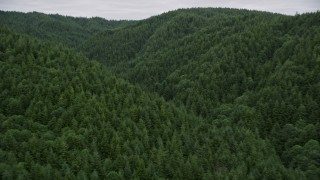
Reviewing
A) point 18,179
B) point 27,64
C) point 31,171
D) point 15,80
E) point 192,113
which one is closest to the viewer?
point 18,179

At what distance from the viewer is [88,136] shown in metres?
126

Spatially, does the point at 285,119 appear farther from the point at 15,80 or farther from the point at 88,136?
the point at 15,80

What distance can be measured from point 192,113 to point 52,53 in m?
68.1

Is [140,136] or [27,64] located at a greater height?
[27,64]

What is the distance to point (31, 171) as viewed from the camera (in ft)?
317

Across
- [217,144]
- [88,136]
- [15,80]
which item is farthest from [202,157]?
[15,80]

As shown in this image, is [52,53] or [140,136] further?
[52,53]

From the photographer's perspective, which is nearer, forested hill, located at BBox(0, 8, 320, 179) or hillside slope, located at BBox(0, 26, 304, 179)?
hillside slope, located at BBox(0, 26, 304, 179)

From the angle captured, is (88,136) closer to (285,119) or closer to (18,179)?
(18,179)

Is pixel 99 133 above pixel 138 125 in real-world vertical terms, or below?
above

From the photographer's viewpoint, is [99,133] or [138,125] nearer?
[99,133]

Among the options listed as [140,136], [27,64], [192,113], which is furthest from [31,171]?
[192,113]

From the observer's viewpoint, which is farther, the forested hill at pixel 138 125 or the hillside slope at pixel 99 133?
the forested hill at pixel 138 125

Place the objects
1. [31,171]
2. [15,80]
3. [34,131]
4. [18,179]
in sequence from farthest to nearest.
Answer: [15,80] < [34,131] < [31,171] < [18,179]
